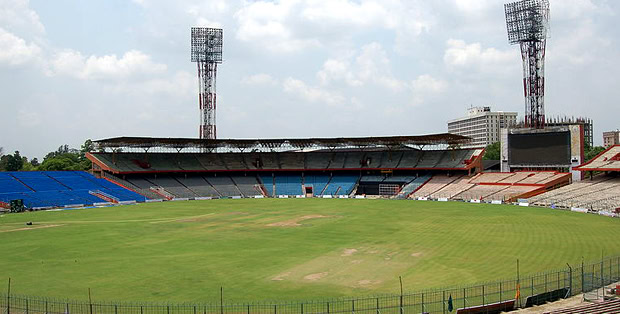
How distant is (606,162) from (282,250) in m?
61.6

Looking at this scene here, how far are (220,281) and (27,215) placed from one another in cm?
4988

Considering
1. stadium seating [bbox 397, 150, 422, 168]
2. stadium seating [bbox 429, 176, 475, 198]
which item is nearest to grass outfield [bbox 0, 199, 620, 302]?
stadium seating [bbox 429, 176, 475, 198]

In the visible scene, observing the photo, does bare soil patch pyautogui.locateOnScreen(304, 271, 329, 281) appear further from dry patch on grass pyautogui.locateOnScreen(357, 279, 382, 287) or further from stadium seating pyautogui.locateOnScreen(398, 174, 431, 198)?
stadium seating pyautogui.locateOnScreen(398, 174, 431, 198)

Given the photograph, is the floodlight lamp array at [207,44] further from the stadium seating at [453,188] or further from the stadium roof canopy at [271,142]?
the stadium seating at [453,188]

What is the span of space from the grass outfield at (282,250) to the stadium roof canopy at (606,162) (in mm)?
16809

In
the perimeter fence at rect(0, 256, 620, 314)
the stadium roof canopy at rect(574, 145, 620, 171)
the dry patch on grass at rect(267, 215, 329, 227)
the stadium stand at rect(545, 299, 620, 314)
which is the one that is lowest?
the dry patch on grass at rect(267, 215, 329, 227)

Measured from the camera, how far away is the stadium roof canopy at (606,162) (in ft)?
243

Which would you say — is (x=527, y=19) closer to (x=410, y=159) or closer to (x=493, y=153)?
(x=410, y=159)

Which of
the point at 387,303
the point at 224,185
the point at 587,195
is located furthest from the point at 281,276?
the point at 224,185

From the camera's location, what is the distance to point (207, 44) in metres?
97.0

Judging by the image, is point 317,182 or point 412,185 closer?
point 412,185

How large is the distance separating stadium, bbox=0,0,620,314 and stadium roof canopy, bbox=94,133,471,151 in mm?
529

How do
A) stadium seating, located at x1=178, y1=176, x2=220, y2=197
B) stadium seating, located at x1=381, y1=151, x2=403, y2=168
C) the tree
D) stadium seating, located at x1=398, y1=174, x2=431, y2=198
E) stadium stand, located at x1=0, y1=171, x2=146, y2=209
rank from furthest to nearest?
the tree
stadium seating, located at x1=381, y1=151, x2=403, y2=168
stadium seating, located at x1=178, y1=176, x2=220, y2=197
stadium seating, located at x1=398, y1=174, x2=431, y2=198
stadium stand, located at x1=0, y1=171, x2=146, y2=209

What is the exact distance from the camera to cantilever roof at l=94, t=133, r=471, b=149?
9136 cm
